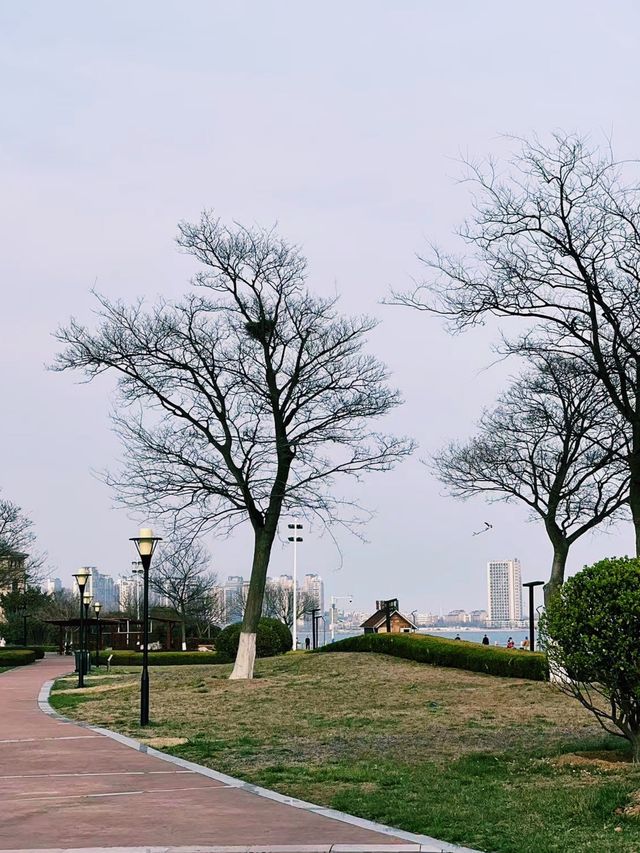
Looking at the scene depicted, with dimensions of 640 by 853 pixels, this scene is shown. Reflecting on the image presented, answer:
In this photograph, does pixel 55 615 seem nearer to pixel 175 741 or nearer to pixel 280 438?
pixel 280 438

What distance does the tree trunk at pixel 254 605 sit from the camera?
27.0 meters

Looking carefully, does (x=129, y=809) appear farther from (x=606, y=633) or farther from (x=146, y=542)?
(x=146, y=542)

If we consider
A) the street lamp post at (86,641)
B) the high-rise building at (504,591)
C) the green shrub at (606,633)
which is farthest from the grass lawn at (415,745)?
the high-rise building at (504,591)

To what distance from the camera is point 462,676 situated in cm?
2528

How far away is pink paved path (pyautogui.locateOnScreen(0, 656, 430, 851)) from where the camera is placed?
8234mm

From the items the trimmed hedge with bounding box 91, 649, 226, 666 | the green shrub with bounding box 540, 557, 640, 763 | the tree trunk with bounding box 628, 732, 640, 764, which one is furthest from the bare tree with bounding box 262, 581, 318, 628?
the green shrub with bounding box 540, 557, 640, 763

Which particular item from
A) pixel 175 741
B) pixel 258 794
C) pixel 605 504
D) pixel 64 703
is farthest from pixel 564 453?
pixel 258 794

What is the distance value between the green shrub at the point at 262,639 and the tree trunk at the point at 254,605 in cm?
1031

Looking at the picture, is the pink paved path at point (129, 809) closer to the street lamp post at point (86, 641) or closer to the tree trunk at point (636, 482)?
the tree trunk at point (636, 482)

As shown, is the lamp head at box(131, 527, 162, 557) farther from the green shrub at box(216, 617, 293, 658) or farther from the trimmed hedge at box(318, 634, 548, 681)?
the green shrub at box(216, 617, 293, 658)

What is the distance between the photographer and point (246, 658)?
2702 centimetres

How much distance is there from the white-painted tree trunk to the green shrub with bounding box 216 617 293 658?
10.3 metres

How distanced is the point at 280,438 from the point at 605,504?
28.9 feet

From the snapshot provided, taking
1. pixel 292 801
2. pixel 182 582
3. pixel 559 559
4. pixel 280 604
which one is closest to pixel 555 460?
pixel 559 559
